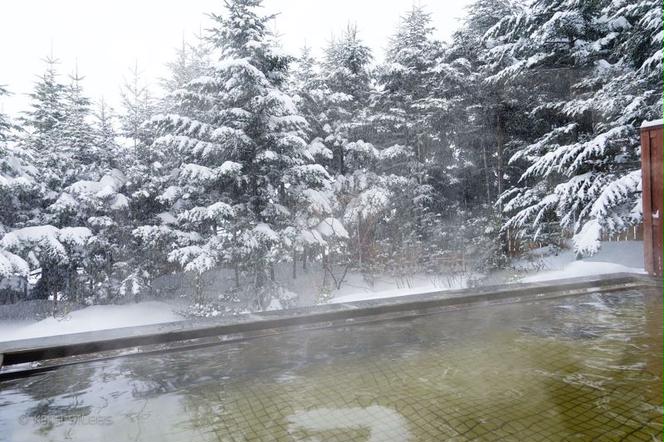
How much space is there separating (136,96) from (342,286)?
961cm

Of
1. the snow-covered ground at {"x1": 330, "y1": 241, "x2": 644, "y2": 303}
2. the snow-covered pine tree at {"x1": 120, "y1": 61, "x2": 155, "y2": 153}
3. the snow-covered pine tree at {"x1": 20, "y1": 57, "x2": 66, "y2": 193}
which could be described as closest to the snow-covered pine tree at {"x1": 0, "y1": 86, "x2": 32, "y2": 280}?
the snow-covered pine tree at {"x1": 20, "y1": 57, "x2": 66, "y2": 193}

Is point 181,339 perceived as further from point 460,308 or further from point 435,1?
point 435,1

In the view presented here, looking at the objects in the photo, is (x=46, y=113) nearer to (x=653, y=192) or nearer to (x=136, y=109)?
(x=136, y=109)

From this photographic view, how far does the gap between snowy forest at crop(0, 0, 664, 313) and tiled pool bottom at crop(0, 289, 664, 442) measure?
6220mm

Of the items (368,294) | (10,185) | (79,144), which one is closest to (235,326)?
(368,294)

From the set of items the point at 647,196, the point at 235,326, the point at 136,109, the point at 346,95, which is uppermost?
the point at 346,95

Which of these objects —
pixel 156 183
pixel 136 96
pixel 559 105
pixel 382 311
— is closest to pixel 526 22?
pixel 559 105

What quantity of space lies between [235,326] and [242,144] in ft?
20.9

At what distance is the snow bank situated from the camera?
10234 mm

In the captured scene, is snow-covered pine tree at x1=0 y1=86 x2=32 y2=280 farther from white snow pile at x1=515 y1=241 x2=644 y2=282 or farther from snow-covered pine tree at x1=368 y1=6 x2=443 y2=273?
white snow pile at x1=515 y1=241 x2=644 y2=282

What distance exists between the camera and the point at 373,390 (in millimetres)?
2961

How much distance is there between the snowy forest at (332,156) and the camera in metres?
10.0

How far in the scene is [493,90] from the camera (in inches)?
565

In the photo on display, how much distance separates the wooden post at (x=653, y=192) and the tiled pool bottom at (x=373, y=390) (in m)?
2.92
